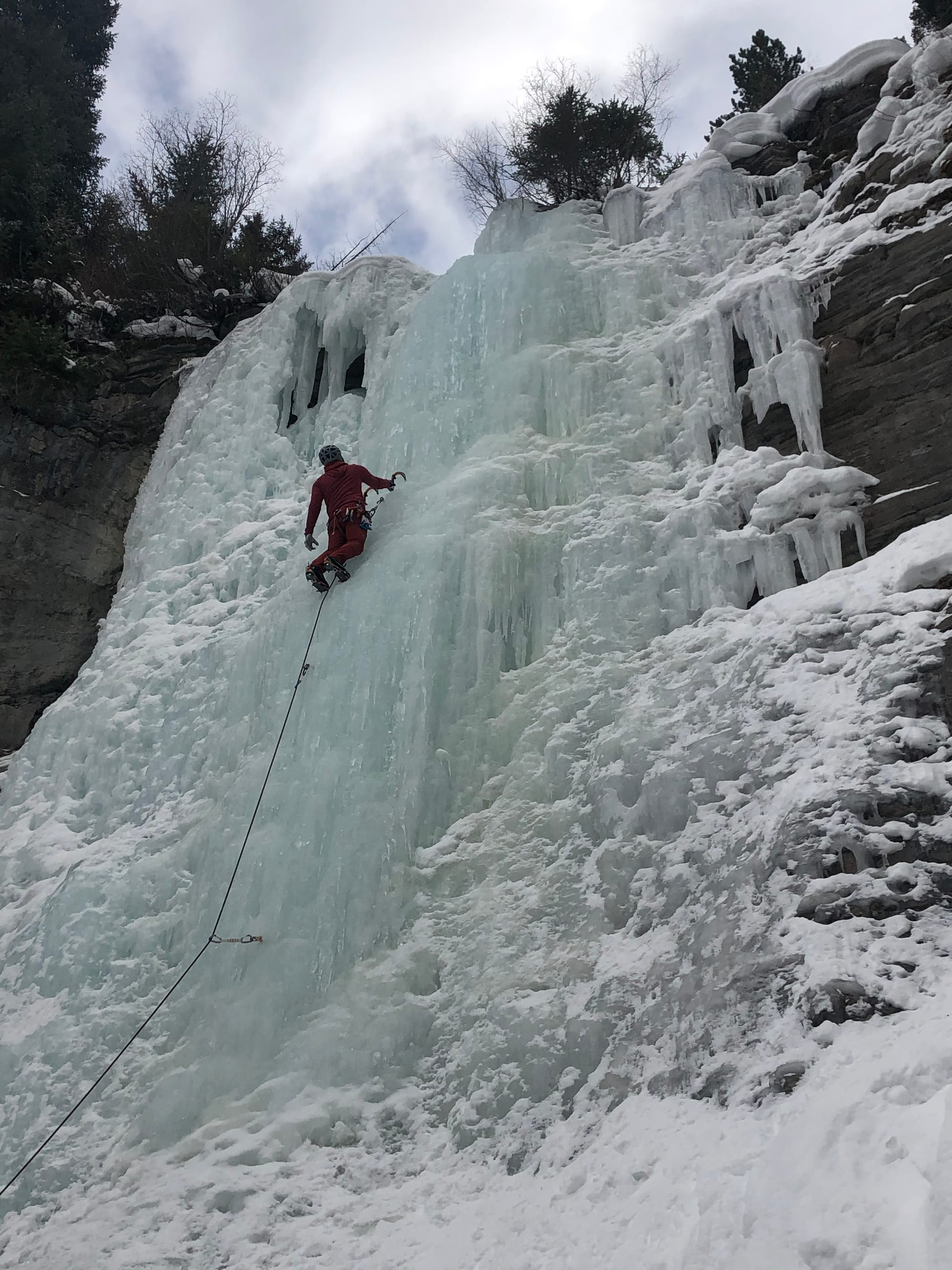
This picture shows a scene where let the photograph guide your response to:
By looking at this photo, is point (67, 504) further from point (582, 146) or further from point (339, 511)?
point (582, 146)

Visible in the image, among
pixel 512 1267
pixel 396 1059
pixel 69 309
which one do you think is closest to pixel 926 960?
pixel 512 1267

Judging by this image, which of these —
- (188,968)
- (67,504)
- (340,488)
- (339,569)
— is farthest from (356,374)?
(188,968)

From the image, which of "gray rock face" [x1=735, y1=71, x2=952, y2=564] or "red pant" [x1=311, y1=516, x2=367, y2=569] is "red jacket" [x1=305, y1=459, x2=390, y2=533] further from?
"gray rock face" [x1=735, y1=71, x2=952, y2=564]

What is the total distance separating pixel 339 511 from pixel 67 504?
401 cm

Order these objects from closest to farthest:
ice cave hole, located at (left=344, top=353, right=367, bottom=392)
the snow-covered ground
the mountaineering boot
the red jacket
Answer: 1. the snow-covered ground
2. the mountaineering boot
3. the red jacket
4. ice cave hole, located at (left=344, top=353, right=367, bottom=392)

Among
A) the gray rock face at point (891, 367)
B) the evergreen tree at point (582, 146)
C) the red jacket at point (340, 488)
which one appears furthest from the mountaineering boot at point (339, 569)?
the evergreen tree at point (582, 146)

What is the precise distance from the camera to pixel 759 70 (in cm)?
1145

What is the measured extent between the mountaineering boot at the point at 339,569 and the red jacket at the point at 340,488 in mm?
382

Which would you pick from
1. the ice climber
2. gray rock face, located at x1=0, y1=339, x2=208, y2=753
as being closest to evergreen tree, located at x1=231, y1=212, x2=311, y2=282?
gray rock face, located at x1=0, y1=339, x2=208, y2=753

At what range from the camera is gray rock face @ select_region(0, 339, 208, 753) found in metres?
8.57

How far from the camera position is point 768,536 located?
5.59 metres

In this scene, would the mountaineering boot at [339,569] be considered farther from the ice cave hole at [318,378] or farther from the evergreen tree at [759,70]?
the evergreen tree at [759,70]

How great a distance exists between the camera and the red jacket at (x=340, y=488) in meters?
6.77

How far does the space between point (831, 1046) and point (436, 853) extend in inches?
95.5
